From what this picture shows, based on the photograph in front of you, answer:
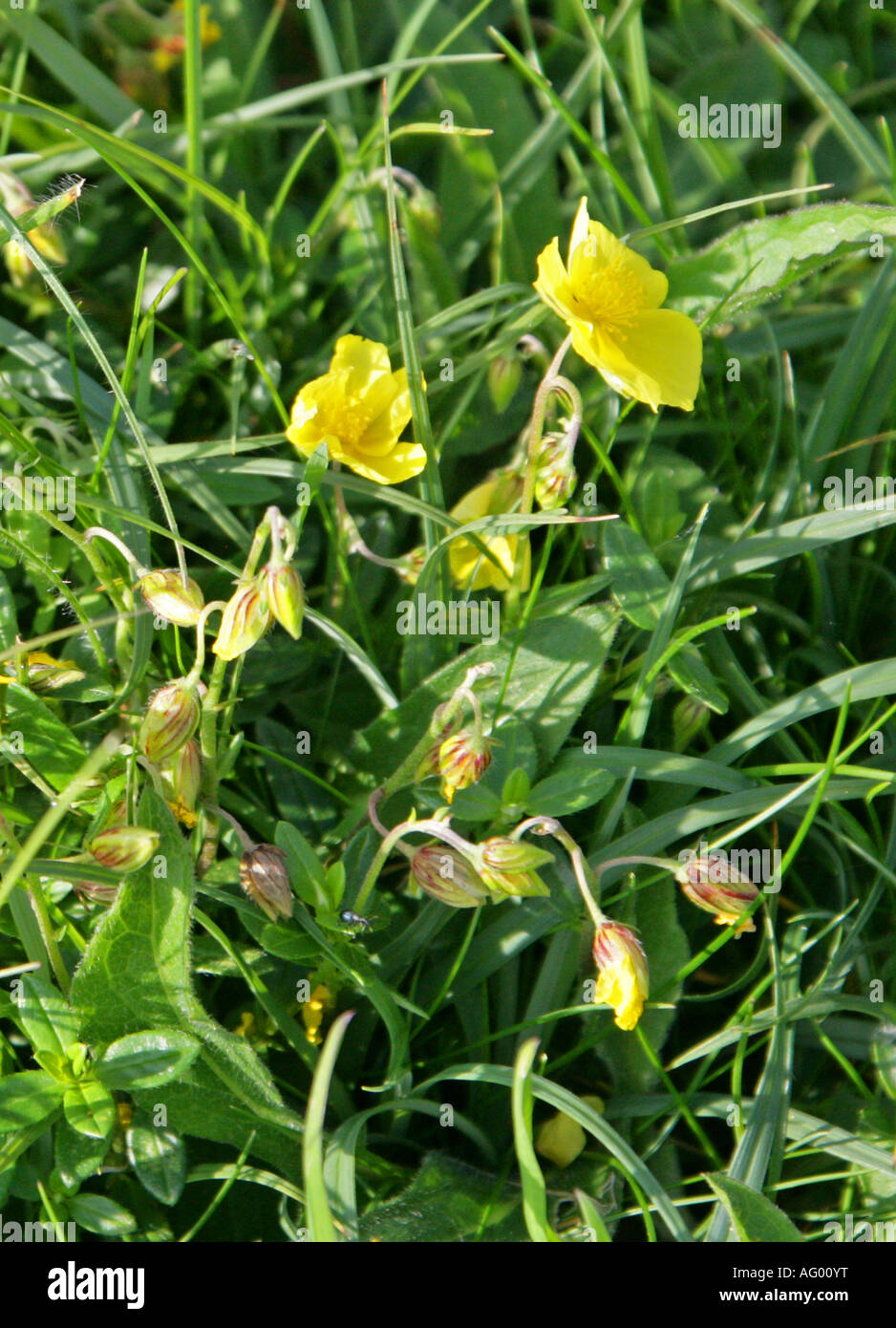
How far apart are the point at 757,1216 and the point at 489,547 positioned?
0.98 m

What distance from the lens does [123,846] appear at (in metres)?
1.18

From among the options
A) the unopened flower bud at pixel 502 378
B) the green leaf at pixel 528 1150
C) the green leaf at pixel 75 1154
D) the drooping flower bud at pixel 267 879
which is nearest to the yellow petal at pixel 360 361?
the unopened flower bud at pixel 502 378

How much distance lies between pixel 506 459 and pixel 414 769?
0.72 meters

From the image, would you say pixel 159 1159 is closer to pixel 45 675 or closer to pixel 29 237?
pixel 45 675

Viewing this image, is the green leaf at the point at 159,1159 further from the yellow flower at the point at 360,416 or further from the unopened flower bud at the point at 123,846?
the yellow flower at the point at 360,416

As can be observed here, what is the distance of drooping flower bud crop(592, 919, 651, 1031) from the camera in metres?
1.26

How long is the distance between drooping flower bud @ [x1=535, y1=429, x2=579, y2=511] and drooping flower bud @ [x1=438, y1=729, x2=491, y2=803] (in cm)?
37

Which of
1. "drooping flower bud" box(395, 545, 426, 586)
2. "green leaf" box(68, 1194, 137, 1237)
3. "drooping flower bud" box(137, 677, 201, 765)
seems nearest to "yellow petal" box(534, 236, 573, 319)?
"drooping flower bud" box(395, 545, 426, 586)

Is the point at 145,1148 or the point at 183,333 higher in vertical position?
the point at 183,333

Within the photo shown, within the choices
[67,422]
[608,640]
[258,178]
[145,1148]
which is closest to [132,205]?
[258,178]

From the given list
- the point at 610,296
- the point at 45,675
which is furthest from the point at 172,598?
the point at 610,296

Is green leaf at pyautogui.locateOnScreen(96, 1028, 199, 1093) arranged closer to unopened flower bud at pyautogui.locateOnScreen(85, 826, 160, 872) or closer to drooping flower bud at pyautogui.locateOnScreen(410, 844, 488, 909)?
unopened flower bud at pyautogui.locateOnScreen(85, 826, 160, 872)

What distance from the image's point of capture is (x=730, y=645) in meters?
1.79
